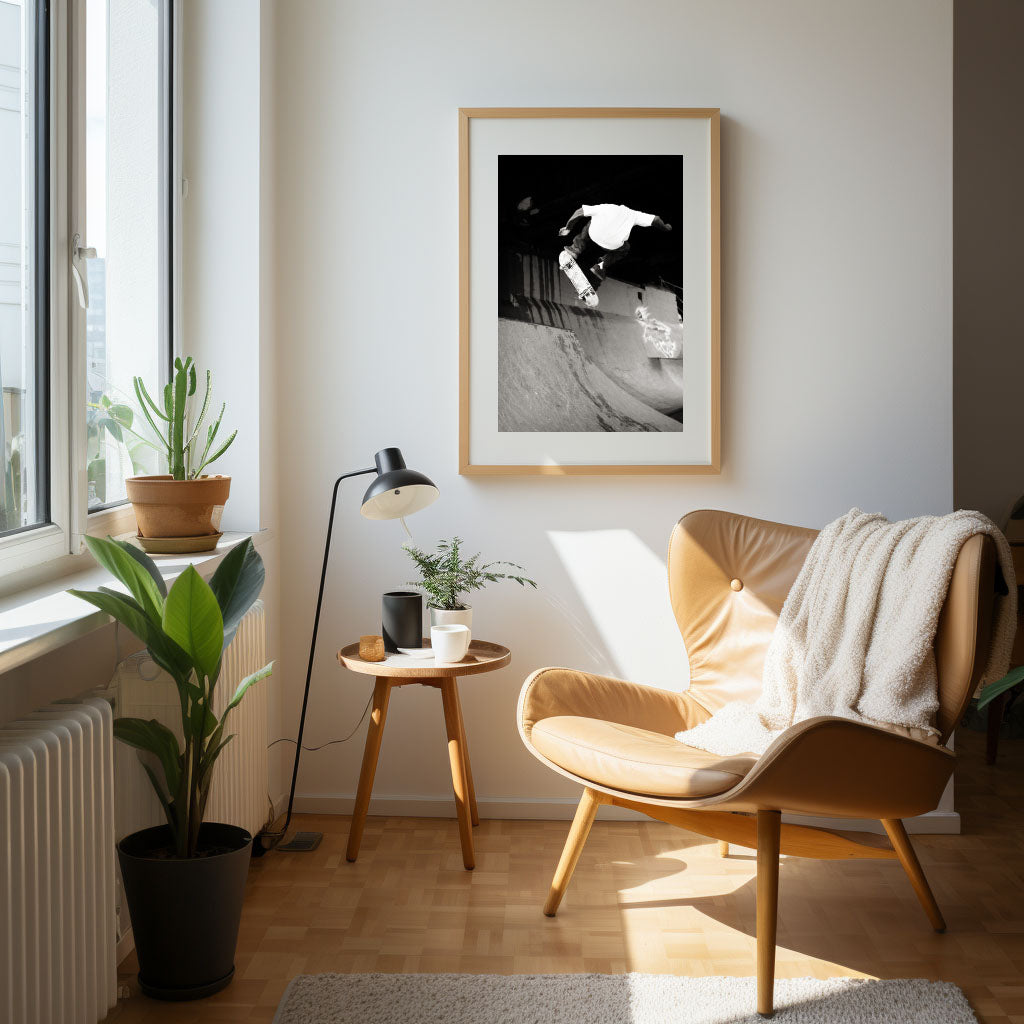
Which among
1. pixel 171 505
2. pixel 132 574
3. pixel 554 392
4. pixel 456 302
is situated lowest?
pixel 132 574

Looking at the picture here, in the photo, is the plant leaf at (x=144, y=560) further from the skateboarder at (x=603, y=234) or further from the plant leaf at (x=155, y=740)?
the skateboarder at (x=603, y=234)

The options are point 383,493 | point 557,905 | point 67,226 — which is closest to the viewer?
point 67,226

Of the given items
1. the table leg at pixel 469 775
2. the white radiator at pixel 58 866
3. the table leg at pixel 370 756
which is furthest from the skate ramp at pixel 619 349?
the white radiator at pixel 58 866

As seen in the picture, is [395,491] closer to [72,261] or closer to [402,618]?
[402,618]

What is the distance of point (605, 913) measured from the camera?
2396 mm

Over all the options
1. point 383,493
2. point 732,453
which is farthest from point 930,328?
point 383,493

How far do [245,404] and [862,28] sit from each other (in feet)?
6.78

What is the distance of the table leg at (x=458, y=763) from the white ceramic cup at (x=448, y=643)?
0.07 meters

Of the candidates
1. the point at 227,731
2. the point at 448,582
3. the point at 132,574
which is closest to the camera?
the point at 132,574

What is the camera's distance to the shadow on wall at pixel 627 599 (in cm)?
302

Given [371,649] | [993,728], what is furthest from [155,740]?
[993,728]

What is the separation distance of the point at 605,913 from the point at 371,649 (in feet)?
2.86

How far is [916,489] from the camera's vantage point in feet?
9.75

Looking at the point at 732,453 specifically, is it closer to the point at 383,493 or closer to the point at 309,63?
the point at 383,493
